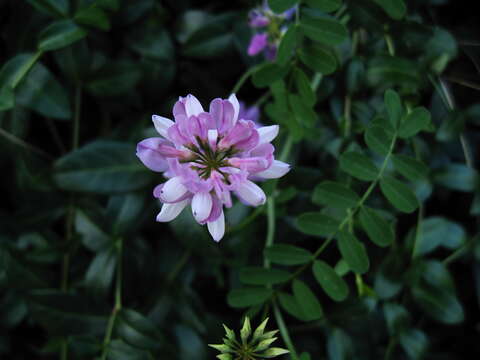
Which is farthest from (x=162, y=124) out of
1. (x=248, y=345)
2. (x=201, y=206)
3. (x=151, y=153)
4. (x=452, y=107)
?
(x=452, y=107)

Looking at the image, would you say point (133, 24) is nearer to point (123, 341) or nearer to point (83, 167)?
point (83, 167)

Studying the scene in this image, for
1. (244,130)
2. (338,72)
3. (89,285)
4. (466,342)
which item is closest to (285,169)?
(244,130)

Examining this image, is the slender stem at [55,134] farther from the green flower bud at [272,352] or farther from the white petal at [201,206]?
the green flower bud at [272,352]

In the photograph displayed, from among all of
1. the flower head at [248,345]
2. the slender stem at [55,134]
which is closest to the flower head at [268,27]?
the slender stem at [55,134]

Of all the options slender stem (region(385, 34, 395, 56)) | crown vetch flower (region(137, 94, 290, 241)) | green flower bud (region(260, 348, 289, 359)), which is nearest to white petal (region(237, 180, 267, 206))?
crown vetch flower (region(137, 94, 290, 241))

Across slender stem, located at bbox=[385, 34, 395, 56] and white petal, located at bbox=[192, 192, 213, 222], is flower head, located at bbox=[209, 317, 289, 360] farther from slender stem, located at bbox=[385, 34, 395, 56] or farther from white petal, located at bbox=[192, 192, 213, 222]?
slender stem, located at bbox=[385, 34, 395, 56]

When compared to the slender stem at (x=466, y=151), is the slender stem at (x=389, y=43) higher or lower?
higher

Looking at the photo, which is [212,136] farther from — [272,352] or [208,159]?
[272,352]
